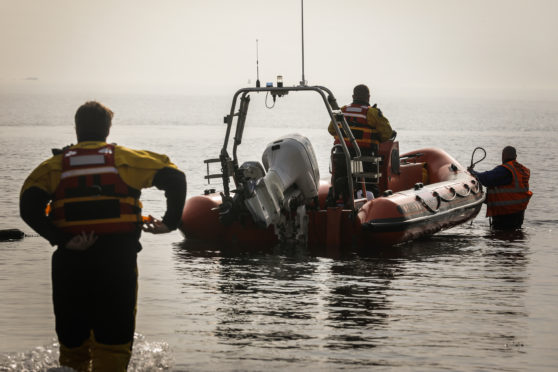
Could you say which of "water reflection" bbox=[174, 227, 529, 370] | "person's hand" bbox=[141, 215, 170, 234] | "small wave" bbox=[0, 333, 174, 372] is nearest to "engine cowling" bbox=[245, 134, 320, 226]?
"water reflection" bbox=[174, 227, 529, 370]

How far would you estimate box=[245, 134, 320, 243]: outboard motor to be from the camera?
7895 millimetres

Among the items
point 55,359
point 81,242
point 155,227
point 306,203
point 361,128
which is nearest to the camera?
point 81,242

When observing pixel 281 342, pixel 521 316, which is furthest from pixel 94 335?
pixel 521 316

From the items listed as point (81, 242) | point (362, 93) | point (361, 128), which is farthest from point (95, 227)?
point (362, 93)

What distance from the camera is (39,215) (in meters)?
3.63

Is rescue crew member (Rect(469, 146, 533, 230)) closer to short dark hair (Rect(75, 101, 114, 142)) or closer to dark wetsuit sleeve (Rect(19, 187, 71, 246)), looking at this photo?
short dark hair (Rect(75, 101, 114, 142))

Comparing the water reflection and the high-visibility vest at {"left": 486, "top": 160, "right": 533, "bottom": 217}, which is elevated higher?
the high-visibility vest at {"left": 486, "top": 160, "right": 533, "bottom": 217}

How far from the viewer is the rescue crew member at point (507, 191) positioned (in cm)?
945

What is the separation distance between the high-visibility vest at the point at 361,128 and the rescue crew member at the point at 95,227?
195 inches

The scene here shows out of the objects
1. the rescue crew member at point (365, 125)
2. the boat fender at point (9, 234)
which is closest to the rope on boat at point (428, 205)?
the rescue crew member at point (365, 125)

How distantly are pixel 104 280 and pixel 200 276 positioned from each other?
352cm

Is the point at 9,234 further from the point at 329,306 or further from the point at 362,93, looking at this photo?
the point at 329,306

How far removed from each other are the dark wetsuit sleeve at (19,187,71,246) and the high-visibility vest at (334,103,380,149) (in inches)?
199

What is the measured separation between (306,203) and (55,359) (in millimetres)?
3759
